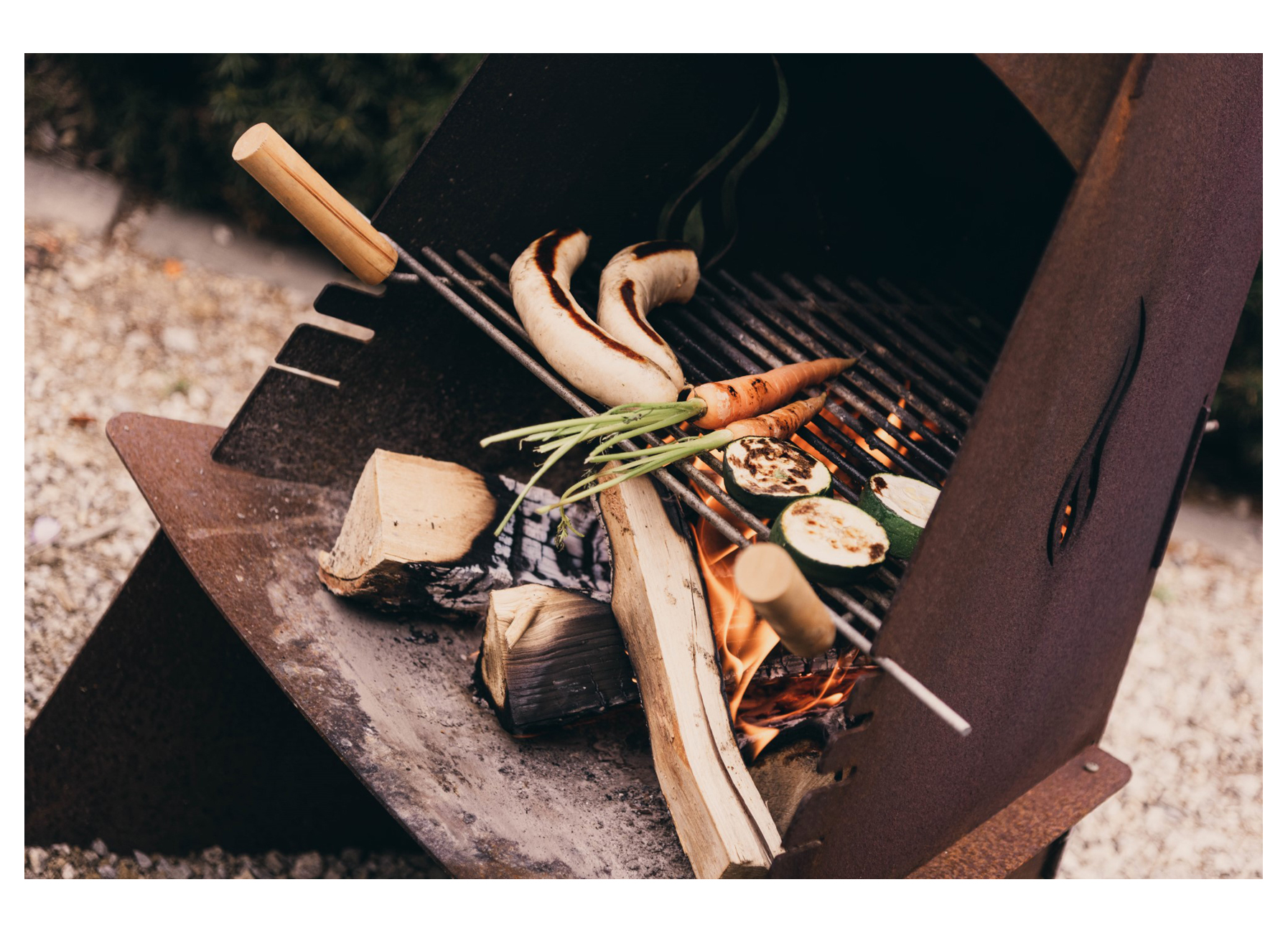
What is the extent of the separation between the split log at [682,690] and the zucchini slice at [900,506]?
0.33 m

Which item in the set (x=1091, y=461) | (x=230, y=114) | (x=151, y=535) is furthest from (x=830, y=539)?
(x=230, y=114)

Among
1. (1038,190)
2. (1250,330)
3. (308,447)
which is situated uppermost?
(1250,330)

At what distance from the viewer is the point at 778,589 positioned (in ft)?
3.29

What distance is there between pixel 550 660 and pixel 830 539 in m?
0.55

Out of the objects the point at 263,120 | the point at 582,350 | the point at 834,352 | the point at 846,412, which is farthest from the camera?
the point at 263,120

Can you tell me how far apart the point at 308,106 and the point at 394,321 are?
2.32 meters

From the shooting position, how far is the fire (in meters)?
1.53

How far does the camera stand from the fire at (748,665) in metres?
1.53

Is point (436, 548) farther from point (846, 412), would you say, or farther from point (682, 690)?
point (846, 412)

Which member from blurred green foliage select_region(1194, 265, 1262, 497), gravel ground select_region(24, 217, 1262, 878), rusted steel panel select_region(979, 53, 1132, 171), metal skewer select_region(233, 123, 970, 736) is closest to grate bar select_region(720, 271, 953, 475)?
metal skewer select_region(233, 123, 970, 736)

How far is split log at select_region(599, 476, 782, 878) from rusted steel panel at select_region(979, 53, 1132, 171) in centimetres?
84

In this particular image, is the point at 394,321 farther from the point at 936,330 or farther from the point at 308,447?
the point at 936,330

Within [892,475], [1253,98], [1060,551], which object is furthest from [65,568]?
[1253,98]

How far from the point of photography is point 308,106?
3602 millimetres
